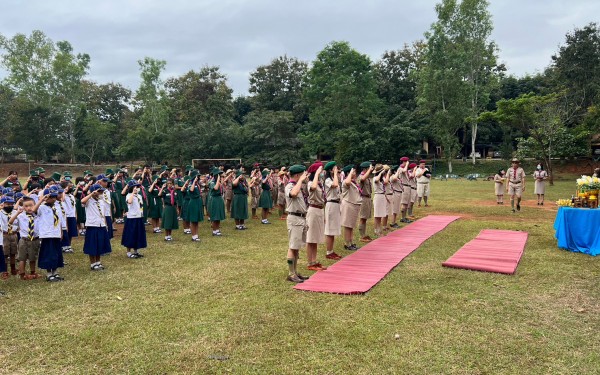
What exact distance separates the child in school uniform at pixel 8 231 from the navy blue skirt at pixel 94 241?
1.17 metres

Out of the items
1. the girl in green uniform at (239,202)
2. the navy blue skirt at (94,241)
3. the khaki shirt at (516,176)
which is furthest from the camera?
the khaki shirt at (516,176)

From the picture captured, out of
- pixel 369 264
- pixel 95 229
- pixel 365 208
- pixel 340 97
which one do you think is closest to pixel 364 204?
pixel 365 208

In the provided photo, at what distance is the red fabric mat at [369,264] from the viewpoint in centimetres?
609

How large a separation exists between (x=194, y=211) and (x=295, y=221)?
443cm

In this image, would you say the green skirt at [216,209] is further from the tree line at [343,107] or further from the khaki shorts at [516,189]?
the tree line at [343,107]

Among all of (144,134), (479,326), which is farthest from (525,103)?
(144,134)

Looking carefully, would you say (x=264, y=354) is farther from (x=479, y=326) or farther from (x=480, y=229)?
(x=480, y=229)

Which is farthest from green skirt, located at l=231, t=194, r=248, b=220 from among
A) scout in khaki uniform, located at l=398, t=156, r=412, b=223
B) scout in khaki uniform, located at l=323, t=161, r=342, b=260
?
scout in khaki uniform, located at l=398, t=156, r=412, b=223

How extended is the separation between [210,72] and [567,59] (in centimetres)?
3532

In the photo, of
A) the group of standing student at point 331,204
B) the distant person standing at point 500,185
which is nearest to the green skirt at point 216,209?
the group of standing student at point 331,204

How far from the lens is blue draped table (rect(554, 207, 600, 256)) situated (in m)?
7.98

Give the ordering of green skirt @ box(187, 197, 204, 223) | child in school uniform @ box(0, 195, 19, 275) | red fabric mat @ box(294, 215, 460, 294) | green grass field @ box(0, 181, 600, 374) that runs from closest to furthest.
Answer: green grass field @ box(0, 181, 600, 374)
red fabric mat @ box(294, 215, 460, 294)
child in school uniform @ box(0, 195, 19, 275)
green skirt @ box(187, 197, 204, 223)

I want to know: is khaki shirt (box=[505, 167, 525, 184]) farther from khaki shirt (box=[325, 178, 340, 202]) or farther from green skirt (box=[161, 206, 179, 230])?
green skirt (box=[161, 206, 179, 230])

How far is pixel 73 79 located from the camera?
4253 centimetres
